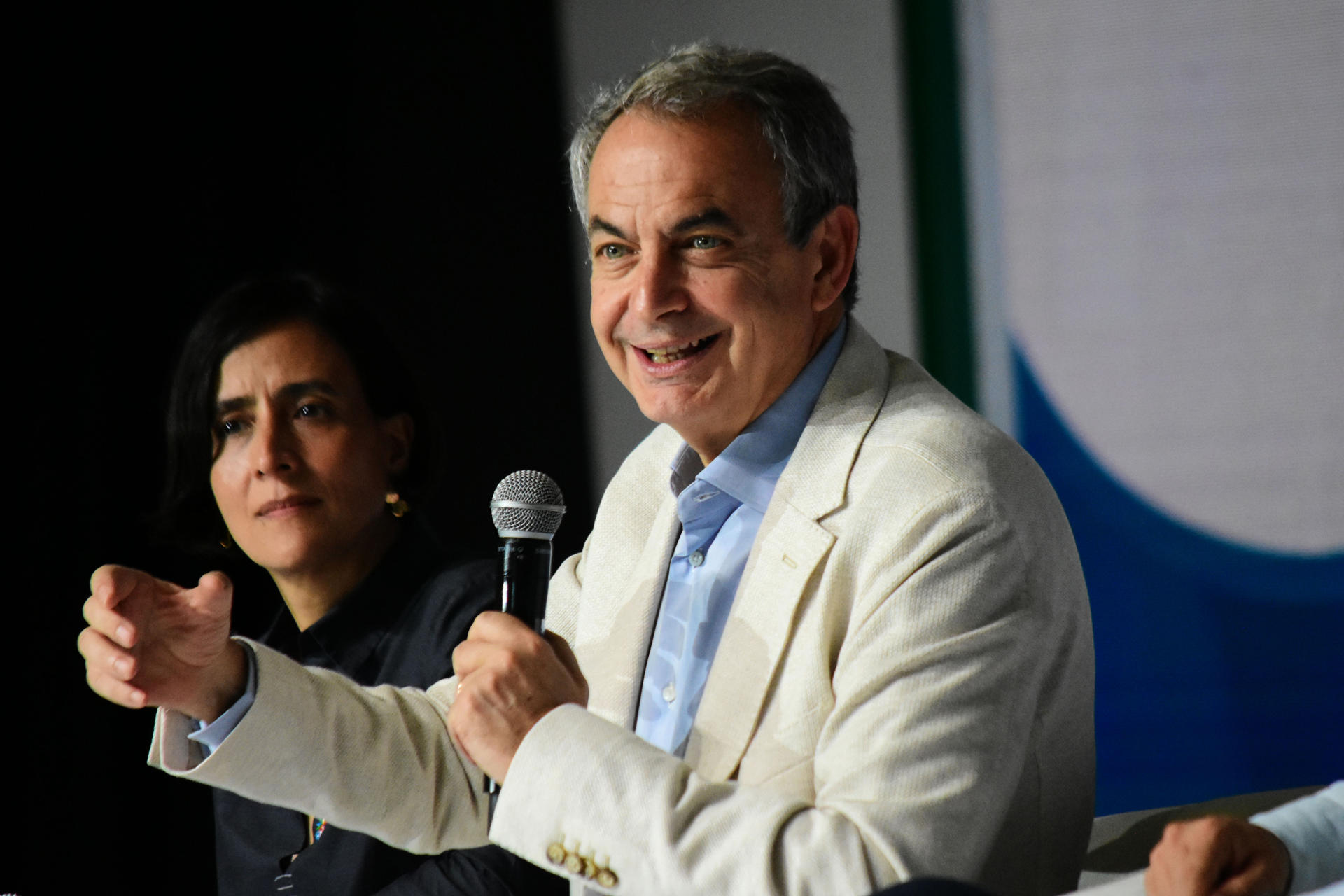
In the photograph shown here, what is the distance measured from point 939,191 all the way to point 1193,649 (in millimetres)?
1050

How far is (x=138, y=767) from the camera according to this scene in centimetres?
288

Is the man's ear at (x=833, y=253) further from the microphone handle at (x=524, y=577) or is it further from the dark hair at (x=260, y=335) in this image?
the dark hair at (x=260, y=335)

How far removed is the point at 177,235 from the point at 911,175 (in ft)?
5.59

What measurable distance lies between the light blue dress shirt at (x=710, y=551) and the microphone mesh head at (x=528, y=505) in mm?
339

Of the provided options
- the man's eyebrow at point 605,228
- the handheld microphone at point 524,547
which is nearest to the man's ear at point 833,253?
the man's eyebrow at point 605,228

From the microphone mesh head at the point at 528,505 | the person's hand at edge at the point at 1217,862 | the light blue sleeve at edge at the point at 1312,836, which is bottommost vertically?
the light blue sleeve at edge at the point at 1312,836

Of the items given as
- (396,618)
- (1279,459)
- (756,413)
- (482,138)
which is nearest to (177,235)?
(482,138)

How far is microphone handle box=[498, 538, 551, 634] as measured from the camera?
1348 millimetres

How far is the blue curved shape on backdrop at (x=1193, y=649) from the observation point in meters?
2.23

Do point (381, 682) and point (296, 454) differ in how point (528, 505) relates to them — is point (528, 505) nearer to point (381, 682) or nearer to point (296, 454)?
point (381, 682)

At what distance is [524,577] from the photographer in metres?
1.35

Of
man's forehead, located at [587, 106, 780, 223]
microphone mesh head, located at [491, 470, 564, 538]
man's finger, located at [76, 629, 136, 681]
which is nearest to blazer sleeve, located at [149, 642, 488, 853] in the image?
man's finger, located at [76, 629, 136, 681]

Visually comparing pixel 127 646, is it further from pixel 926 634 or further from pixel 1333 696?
pixel 1333 696

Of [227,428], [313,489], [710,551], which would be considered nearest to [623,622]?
[710,551]
